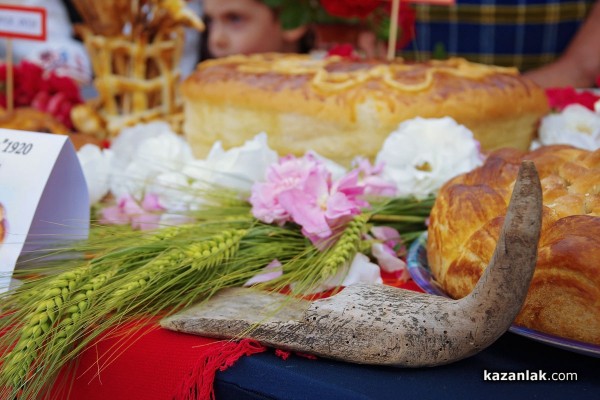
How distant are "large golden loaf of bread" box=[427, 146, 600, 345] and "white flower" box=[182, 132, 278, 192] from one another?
1.02 feet

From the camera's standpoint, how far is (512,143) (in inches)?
52.4

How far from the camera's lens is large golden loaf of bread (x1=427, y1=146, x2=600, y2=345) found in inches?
25.0

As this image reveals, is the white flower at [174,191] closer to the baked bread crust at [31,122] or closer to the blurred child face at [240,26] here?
the baked bread crust at [31,122]

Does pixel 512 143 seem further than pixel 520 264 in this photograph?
Yes

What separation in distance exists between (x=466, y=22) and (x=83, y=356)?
9.14 feet

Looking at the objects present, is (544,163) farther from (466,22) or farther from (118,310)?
(466,22)

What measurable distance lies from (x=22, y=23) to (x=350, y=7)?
715mm

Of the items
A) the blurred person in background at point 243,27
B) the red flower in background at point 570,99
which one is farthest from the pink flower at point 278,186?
the blurred person in background at point 243,27

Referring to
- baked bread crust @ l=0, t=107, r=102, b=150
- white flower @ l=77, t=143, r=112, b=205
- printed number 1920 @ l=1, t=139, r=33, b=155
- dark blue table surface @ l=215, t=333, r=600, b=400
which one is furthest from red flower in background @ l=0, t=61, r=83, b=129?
dark blue table surface @ l=215, t=333, r=600, b=400

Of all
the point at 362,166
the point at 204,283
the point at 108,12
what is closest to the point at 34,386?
the point at 204,283

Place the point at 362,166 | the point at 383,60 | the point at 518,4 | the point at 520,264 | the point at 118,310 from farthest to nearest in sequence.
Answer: the point at 518,4 < the point at 383,60 < the point at 362,166 < the point at 118,310 < the point at 520,264

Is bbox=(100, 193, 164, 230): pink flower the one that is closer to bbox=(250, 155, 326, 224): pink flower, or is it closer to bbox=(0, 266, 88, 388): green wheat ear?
bbox=(250, 155, 326, 224): pink flower

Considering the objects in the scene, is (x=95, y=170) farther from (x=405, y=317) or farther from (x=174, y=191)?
(x=405, y=317)

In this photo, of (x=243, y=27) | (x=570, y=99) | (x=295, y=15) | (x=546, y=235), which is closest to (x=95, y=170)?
(x=546, y=235)
